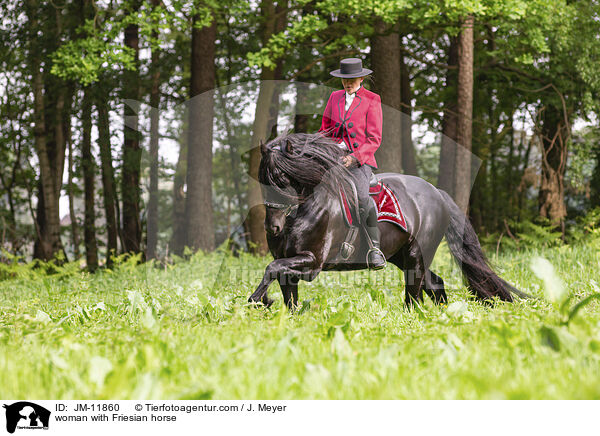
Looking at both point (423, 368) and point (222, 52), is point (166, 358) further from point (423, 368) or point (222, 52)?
point (222, 52)

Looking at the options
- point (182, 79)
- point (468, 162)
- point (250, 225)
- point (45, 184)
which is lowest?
point (250, 225)

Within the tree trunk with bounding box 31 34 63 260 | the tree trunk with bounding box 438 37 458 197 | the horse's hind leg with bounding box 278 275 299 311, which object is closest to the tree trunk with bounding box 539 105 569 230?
the tree trunk with bounding box 438 37 458 197

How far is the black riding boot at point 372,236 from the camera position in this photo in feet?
18.0

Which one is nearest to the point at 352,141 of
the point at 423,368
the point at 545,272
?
the point at 545,272

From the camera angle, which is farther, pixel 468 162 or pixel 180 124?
pixel 468 162

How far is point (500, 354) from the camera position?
3141mm

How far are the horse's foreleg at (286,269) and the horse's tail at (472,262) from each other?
226 cm

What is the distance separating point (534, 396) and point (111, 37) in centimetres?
1269

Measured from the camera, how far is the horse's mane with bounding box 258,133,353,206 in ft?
15.9

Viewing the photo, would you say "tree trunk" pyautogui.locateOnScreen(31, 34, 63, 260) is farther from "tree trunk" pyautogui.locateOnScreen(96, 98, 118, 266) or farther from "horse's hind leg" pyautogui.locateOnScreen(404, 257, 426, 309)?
"horse's hind leg" pyautogui.locateOnScreen(404, 257, 426, 309)

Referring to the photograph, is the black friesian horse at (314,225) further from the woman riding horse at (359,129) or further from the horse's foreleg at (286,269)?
the woman riding horse at (359,129)

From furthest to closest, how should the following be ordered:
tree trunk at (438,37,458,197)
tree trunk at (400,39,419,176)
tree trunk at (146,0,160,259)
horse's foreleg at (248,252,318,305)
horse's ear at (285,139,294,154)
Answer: tree trunk at (400,39,419,176)
tree trunk at (438,37,458,197)
tree trunk at (146,0,160,259)
horse's ear at (285,139,294,154)
horse's foreleg at (248,252,318,305)

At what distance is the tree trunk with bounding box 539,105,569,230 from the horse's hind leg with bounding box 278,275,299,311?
10531mm

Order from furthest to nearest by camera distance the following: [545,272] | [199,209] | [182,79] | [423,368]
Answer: [182,79] → [199,209] → [545,272] → [423,368]
